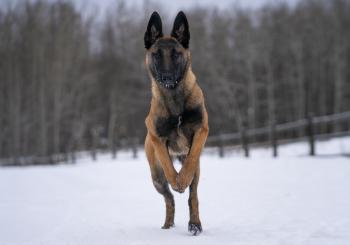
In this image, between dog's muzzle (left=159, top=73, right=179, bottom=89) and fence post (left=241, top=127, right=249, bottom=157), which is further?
fence post (left=241, top=127, right=249, bottom=157)

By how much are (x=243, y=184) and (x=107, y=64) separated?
34701 millimetres

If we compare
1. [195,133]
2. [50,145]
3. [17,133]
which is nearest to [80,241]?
[195,133]

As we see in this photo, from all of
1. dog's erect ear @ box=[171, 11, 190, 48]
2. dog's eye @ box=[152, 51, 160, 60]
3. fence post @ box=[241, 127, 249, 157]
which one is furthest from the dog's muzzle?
fence post @ box=[241, 127, 249, 157]

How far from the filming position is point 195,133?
4.47m

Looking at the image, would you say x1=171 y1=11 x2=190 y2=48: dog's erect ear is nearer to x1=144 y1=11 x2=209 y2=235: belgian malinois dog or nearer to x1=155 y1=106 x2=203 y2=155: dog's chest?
x1=144 y1=11 x2=209 y2=235: belgian malinois dog

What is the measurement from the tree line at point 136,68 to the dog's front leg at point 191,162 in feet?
95.9

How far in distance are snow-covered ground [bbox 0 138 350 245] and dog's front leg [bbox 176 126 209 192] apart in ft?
1.67

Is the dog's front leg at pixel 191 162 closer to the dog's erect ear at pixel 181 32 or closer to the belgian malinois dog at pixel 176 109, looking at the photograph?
the belgian malinois dog at pixel 176 109

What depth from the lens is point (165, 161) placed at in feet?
14.8

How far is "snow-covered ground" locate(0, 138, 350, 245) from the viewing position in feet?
14.0

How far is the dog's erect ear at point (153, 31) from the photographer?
4.63 metres

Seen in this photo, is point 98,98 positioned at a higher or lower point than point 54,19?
lower

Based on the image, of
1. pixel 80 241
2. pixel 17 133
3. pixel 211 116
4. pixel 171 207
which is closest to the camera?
pixel 80 241

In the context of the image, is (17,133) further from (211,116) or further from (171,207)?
(171,207)
